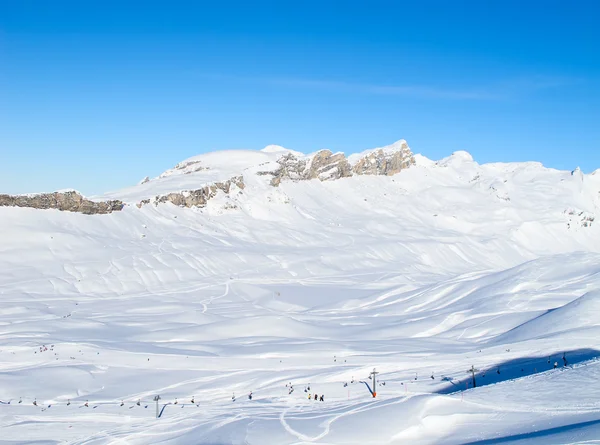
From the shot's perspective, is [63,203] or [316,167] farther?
[316,167]

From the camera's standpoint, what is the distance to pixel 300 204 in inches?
4456

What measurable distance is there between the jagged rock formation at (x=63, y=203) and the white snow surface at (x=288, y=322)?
140 centimetres

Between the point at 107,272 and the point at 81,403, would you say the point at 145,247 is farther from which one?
the point at 81,403

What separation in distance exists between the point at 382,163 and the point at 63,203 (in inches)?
3109

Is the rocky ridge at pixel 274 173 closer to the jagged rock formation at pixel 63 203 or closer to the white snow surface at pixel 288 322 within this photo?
the jagged rock formation at pixel 63 203

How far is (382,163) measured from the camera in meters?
138

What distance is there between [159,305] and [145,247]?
20.5 meters

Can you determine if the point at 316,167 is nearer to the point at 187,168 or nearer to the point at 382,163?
the point at 382,163

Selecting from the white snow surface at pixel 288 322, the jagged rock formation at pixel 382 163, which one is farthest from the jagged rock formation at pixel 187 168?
the jagged rock formation at pixel 382 163

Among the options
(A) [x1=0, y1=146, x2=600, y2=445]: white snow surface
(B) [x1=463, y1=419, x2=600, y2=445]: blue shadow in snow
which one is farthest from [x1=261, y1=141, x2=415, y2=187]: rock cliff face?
(B) [x1=463, y1=419, x2=600, y2=445]: blue shadow in snow

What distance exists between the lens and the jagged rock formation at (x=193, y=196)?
94.0 metres

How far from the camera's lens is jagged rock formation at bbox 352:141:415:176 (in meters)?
134

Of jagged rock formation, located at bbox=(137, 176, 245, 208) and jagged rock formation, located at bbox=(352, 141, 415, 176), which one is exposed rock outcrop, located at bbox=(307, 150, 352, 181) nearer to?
jagged rock formation, located at bbox=(352, 141, 415, 176)

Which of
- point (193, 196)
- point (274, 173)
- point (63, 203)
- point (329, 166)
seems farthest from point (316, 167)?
point (63, 203)
